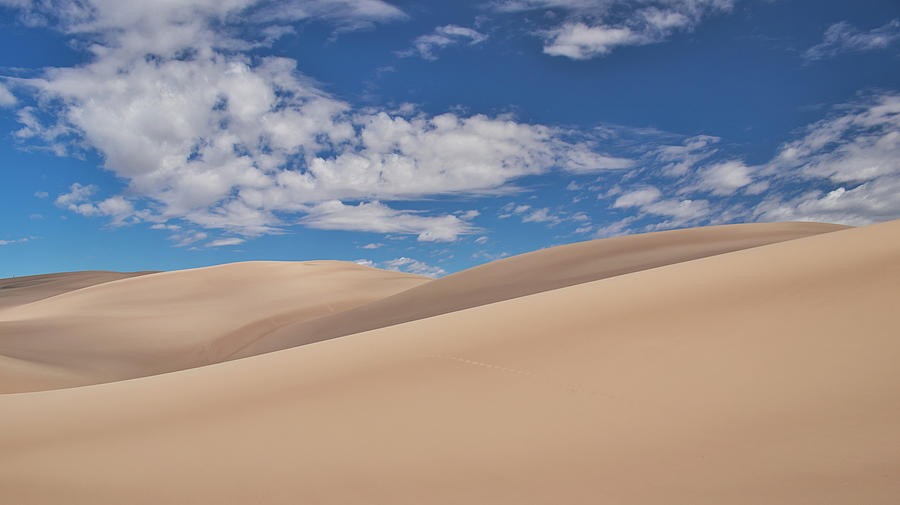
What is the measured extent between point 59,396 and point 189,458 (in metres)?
2.81

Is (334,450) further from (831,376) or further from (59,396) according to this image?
(59,396)

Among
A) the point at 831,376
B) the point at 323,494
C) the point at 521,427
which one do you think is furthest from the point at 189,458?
the point at 831,376

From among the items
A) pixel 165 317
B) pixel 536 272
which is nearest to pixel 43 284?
pixel 165 317

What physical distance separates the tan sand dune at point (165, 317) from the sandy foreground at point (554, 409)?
319 inches

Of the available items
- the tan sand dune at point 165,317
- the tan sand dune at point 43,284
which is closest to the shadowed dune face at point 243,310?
the tan sand dune at point 165,317

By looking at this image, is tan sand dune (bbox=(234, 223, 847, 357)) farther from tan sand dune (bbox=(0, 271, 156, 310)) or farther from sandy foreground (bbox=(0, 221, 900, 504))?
tan sand dune (bbox=(0, 271, 156, 310))

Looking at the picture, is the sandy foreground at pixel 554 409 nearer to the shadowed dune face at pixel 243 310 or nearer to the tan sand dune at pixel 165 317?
the shadowed dune face at pixel 243 310

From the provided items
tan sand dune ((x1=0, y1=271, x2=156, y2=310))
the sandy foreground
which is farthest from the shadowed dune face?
tan sand dune ((x1=0, y1=271, x2=156, y2=310))

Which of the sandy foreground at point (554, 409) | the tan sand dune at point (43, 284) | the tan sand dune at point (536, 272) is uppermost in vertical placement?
the tan sand dune at point (43, 284)

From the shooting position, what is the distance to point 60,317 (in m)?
20.9

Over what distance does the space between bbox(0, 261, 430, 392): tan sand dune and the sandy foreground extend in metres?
8.11

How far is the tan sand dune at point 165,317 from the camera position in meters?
14.1

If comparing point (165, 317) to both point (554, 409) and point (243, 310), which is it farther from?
point (554, 409)

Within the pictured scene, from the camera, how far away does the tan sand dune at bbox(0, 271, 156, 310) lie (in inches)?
1546
